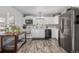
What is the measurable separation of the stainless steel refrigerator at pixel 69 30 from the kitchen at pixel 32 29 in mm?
25

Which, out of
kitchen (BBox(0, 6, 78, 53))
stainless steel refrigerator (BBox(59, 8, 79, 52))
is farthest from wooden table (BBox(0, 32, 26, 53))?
stainless steel refrigerator (BBox(59, 8, 79, 52))

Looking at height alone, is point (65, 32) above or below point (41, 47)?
above

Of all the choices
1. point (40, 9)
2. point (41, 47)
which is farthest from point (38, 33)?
point (40, 9)

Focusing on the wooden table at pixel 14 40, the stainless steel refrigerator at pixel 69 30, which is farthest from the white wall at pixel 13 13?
the stainless steel refrigerator at pixel 69 30

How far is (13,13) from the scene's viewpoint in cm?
196

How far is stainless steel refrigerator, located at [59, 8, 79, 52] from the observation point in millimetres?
2016

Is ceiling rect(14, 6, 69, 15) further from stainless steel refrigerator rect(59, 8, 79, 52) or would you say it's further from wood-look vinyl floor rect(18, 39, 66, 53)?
wood-look vinyl floor rect(18, 39, 66, 53)

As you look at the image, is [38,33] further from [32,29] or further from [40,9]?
[40,9]

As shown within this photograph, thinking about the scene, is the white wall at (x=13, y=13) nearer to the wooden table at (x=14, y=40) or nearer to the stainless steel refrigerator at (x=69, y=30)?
the wooden table at (x=14, y=40)

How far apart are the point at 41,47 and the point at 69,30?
0.65 meters

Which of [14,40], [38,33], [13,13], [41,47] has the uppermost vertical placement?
[13,13]

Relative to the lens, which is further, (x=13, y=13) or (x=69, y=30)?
(x=69, y=30)
